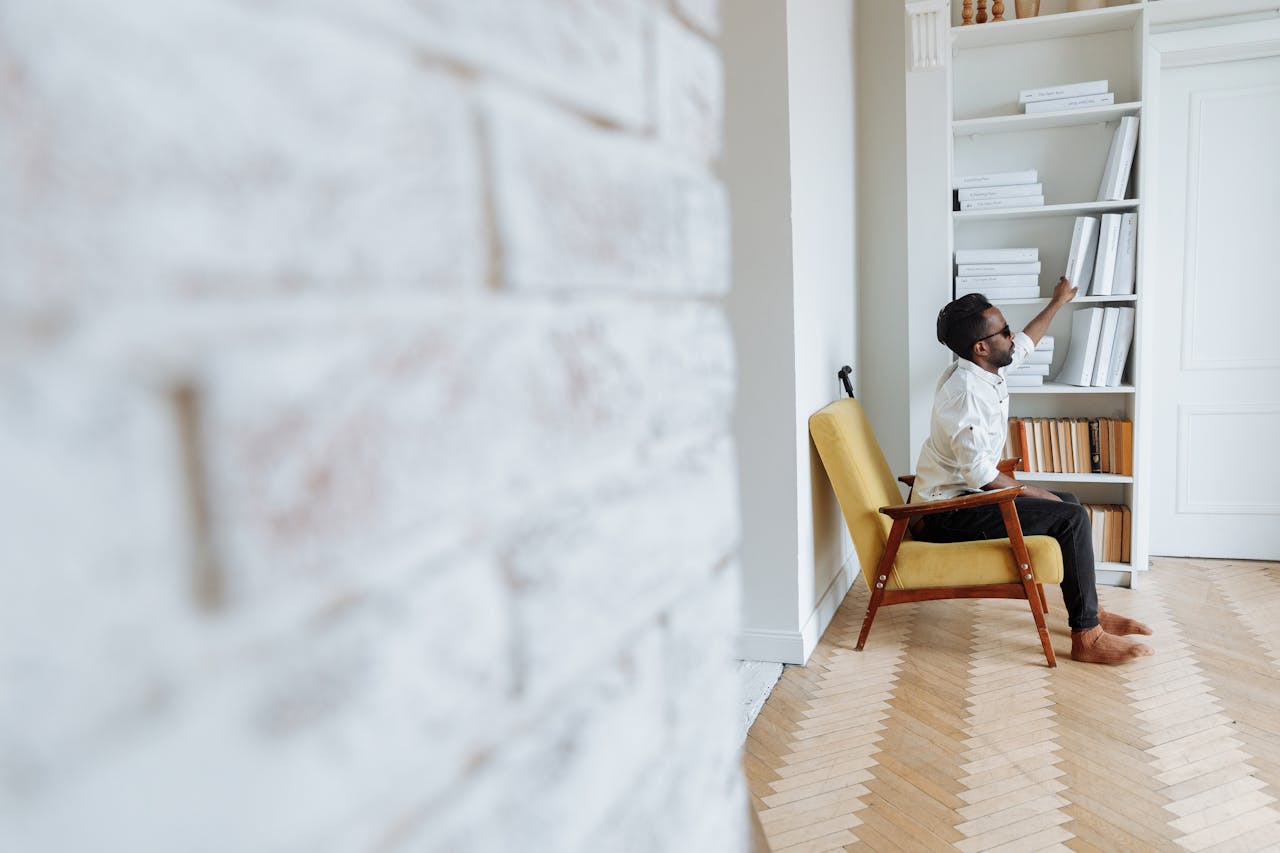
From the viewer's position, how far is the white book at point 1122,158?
12.2 ft

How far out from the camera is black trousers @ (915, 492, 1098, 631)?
10.3 ft

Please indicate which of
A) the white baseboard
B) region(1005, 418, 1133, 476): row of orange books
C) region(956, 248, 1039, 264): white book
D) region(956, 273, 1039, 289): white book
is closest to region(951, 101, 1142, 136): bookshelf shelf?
region(956, 248, 1039, 264): white book

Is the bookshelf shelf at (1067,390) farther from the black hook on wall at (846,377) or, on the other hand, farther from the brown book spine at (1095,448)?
the black hook on wall at (846,377)

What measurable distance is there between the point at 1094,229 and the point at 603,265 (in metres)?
4.04

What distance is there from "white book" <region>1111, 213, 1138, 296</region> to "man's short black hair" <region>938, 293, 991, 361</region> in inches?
30.6

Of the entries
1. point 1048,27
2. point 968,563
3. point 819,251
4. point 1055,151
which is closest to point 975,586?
point 968,563

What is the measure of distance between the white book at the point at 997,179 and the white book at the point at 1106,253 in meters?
0.36

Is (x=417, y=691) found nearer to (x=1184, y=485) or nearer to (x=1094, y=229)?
(x=1094, y=229)

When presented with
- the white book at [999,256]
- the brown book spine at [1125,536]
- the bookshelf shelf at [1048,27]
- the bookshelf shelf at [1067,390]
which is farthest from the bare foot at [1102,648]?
the bookshelf shelf at [1048,27]

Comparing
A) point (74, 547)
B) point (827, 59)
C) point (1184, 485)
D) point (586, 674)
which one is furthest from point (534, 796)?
point (1184, 485)

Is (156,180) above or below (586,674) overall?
above

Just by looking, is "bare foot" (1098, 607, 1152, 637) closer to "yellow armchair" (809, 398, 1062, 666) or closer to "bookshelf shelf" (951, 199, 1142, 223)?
"yellow armchair" (809, 398, 1062, 666)

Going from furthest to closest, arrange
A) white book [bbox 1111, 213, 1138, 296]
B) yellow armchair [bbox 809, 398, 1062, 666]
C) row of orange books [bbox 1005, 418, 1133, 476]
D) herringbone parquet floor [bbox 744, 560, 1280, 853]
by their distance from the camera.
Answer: row of orange books [bbox 1005, 418, 1133, 476] < white book [bbox 1111, 213, 1138, 296] < yellow armchair [bbox 809, 398, 1062, 666] < herringbone parquet floor [bbox 744, 560, 1280, 853]

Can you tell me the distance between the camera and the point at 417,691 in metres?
0.32
